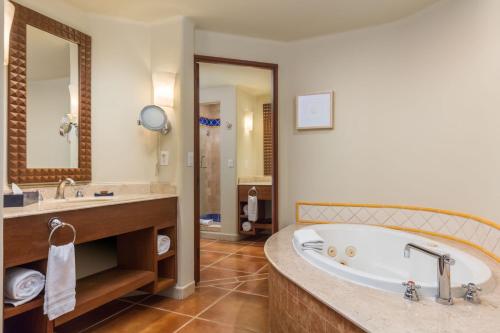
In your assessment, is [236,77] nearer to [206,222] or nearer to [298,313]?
[206,222]

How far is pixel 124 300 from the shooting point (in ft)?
8.63

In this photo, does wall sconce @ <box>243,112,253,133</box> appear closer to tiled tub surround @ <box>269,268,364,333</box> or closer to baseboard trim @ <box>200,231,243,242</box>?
baseboard trim @ <box>200,231,243,242</box>

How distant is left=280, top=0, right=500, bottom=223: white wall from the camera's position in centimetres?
206

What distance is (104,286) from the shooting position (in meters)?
2.17

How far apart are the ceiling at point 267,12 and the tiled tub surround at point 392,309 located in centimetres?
201

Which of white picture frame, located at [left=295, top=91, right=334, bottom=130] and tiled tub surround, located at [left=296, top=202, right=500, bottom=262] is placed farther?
white picture frame, located at [left=295, top=91, right=334, bottom=130]

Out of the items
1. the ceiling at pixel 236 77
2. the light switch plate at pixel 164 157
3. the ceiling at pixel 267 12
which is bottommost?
the light switch plate at pixel 164 157

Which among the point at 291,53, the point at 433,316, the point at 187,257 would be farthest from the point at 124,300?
the point at 291,53

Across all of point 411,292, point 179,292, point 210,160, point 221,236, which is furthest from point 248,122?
point 411,292

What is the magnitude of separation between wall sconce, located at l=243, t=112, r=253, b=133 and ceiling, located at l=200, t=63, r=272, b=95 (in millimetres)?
392

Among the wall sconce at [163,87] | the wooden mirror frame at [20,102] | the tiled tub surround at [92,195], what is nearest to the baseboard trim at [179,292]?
the tiled tub surround at [92,195]

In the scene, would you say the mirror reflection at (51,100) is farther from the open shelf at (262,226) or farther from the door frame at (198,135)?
the open shelf at (262,226)

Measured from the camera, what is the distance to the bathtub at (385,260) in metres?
1.44

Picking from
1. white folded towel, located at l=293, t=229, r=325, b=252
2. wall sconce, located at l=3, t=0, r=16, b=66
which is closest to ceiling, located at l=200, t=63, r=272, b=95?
wall sconce, located at l=3, t=0, r=16, b=66
